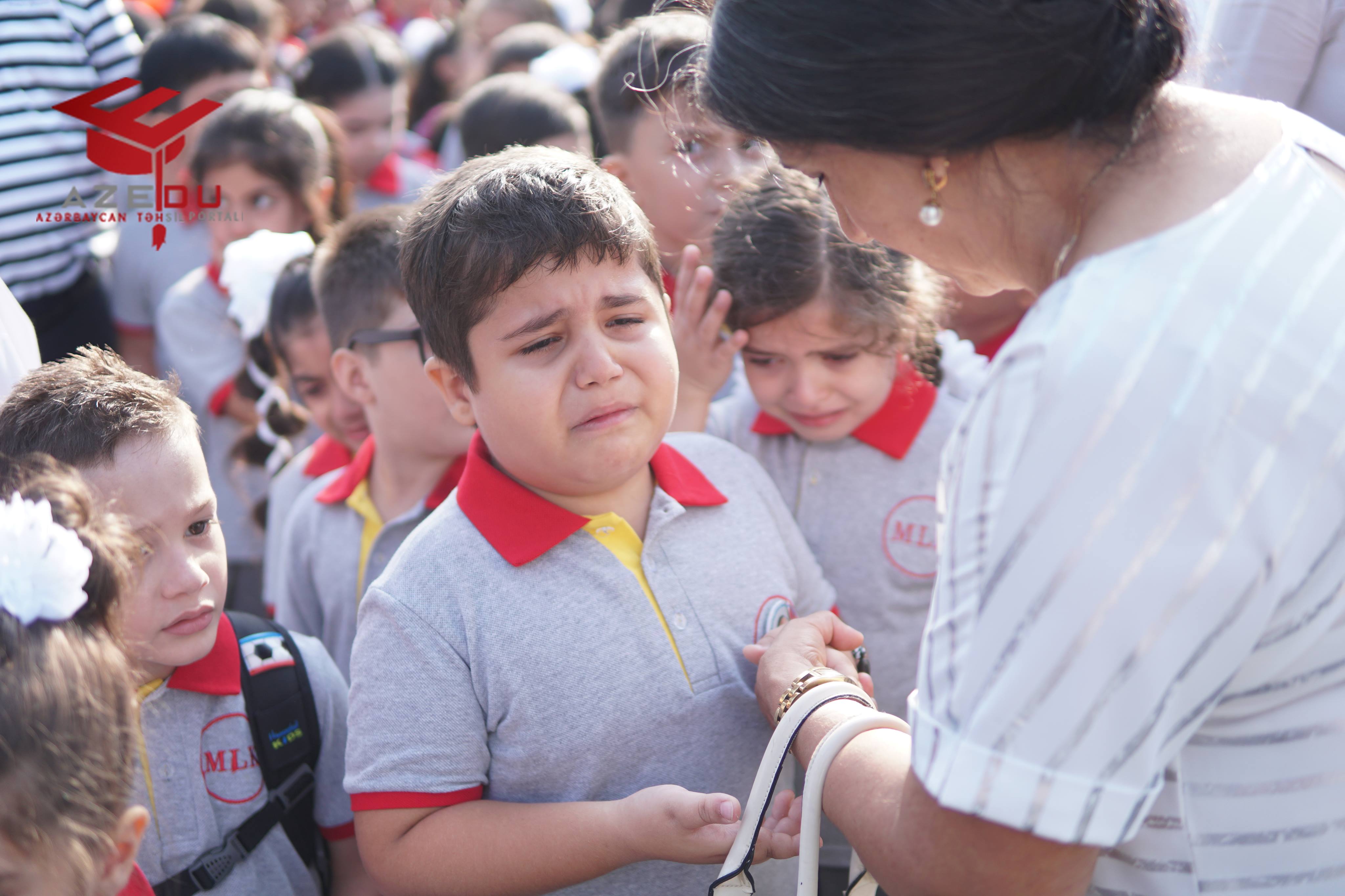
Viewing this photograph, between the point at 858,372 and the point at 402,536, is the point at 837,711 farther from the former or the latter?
the point at 402,536

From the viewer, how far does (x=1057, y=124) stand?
116cm

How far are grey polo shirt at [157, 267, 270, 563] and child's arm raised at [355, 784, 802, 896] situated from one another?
2.13 m

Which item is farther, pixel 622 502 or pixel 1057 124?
pixel 622 502

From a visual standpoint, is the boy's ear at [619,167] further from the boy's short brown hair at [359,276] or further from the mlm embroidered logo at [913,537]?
the mlm embroidered logo at [913,537]

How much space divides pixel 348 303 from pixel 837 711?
181cm

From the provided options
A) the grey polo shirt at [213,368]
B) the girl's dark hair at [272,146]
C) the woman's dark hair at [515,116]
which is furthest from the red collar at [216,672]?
the woman's dark hair at [515,116]

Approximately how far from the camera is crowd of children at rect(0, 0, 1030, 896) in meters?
1.48

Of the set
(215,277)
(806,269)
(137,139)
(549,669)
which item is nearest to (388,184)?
(137,139)

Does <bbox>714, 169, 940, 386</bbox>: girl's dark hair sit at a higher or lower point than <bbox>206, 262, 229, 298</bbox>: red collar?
higher

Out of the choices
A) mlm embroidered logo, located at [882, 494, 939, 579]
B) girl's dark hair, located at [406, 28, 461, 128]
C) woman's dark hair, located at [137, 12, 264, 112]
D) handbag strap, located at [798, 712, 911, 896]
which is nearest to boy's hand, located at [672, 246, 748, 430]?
mlm embroidered logo, located at [882, 494, 939, 579]

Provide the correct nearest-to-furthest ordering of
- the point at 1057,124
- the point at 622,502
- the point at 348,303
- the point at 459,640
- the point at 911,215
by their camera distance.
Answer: the point at 1057,124 → the point at 911,215 → the point at 459,640 → the point at 622,502 → the point at 348,303

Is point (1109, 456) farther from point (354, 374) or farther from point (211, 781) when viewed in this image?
point (354, 374)

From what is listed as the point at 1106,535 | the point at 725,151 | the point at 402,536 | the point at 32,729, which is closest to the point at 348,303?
the point at 402,536

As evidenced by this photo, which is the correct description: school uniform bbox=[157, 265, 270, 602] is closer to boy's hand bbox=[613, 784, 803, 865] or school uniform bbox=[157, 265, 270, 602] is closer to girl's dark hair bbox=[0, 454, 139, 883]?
girl's dark hair bbox=[0, 454, 139, 883]
